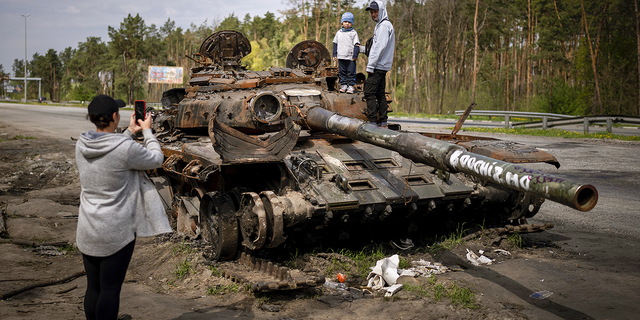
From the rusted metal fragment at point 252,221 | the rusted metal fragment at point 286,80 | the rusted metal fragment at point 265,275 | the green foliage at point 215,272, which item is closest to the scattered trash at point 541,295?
the rusted metal fragment at point 265,275

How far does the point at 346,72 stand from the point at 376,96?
1.41 meters

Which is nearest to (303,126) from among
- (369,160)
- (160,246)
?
(369,160)

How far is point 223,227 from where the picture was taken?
6.36 metres

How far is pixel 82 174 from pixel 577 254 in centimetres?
612

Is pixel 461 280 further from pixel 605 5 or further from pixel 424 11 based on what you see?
pixel 424 11

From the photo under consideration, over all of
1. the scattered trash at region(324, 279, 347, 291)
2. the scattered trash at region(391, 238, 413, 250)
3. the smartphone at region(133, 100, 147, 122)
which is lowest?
the scattered trash at region(324, 279, 347, 291)

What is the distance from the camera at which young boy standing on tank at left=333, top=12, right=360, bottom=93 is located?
885 cm

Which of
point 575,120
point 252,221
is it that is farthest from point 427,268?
point 575,120

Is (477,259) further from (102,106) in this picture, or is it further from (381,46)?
(102,106)

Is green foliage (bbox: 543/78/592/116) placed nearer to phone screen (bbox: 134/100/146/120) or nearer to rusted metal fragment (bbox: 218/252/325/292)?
rusted metal fragment (bbox: 218/252/325/292)

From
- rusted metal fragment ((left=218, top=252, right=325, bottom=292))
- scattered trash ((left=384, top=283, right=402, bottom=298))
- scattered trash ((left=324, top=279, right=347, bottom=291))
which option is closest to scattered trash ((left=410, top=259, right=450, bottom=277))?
scattered trash ((left=384, top=283, right=402, bottom=298))

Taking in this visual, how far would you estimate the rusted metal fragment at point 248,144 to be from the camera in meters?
5.98

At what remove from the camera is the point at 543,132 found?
20.1 meters

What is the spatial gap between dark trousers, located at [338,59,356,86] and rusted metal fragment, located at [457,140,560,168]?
2545 mm
